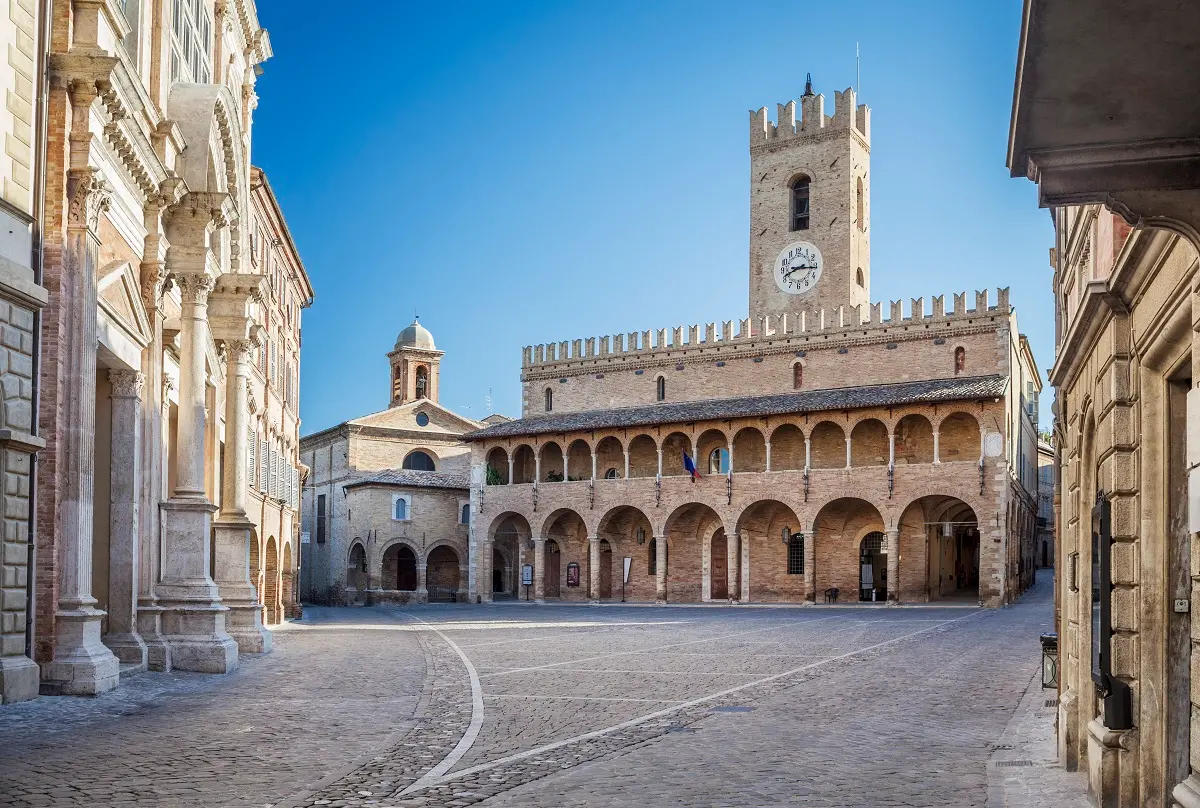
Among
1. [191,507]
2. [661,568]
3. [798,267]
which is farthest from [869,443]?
[191,507]

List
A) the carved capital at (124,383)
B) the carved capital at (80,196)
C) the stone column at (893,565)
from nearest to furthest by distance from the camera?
the carved capital at (80,196) < the carved capital at (124,383) < the stone column at (893,565)

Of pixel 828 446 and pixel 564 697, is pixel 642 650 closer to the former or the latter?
pixel 564 697

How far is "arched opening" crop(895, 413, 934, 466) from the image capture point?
44.3m

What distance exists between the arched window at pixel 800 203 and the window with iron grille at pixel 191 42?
3517 cm

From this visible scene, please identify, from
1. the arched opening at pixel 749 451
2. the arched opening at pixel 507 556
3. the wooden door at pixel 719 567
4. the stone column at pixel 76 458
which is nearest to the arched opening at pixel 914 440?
the arched opening at pixel 749 451

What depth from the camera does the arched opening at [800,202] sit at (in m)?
52.7

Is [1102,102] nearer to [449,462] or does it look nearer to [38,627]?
[38,627]

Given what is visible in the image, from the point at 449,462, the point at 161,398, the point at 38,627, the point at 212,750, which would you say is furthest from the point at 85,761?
the point at 449,462

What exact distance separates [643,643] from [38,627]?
12688mm

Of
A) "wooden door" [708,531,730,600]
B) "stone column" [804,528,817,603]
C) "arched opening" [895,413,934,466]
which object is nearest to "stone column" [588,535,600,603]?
"wooden door" [708,531,730,600]

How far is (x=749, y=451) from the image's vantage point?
4862 cm

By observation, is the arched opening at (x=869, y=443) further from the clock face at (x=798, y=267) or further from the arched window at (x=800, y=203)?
the arched window at (x=800, y=203)

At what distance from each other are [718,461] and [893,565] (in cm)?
960

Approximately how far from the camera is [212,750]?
29.9 feet
